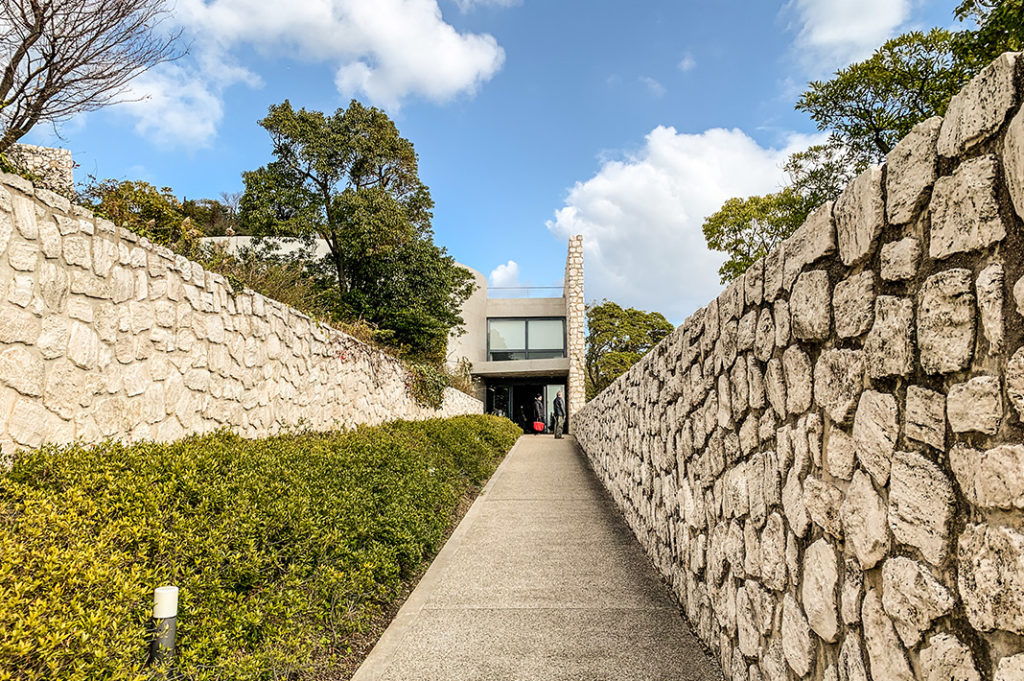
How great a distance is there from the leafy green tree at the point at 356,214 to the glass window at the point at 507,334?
1058cm

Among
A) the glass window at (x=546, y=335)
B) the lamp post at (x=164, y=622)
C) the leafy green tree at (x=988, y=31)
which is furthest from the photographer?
the glass window at (x=546, y=335)

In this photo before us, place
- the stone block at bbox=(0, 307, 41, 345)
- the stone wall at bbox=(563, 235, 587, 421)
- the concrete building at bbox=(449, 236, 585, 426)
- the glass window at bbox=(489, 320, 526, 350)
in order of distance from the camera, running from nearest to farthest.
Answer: the stone block at bbox=(0, 307, 41, 345) < the stone wall at bbox=(563, 235, 587, 421) < the concrete building at bbox=(449, 236, 585, 426) < the glass window at bbox=(489, 320, 526, 350)

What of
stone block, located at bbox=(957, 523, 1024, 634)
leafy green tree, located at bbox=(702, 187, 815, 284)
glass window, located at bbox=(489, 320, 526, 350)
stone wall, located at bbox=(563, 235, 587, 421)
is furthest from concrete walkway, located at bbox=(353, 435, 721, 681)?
glass window, located at bbox=(489, 320, 526, 350)

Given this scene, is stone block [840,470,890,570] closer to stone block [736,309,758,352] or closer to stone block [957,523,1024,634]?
stone block [957,523,1024,634]

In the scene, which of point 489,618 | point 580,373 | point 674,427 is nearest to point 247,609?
point 489,618

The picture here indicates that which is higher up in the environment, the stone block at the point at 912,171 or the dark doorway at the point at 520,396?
the stone block at the point at 912,171

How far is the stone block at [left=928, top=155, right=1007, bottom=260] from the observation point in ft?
4.32

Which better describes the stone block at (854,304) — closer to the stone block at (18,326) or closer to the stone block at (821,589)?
the stone block at (821,589)

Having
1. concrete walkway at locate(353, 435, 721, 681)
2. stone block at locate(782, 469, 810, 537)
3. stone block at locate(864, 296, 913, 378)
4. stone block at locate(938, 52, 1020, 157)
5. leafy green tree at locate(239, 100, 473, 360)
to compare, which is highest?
leafy green tree at locate(239, 100, 473, 360)

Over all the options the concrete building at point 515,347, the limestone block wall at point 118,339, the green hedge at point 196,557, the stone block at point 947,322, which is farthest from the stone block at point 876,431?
the concrete building at point 515,347

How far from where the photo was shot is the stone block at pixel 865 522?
168 cm

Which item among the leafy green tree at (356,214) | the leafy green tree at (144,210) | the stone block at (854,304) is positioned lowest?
the stone block at (854,304)

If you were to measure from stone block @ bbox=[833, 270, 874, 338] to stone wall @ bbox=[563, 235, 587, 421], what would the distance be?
73.5 ft

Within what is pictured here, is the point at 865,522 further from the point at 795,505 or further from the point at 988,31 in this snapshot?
the point at 988,31
